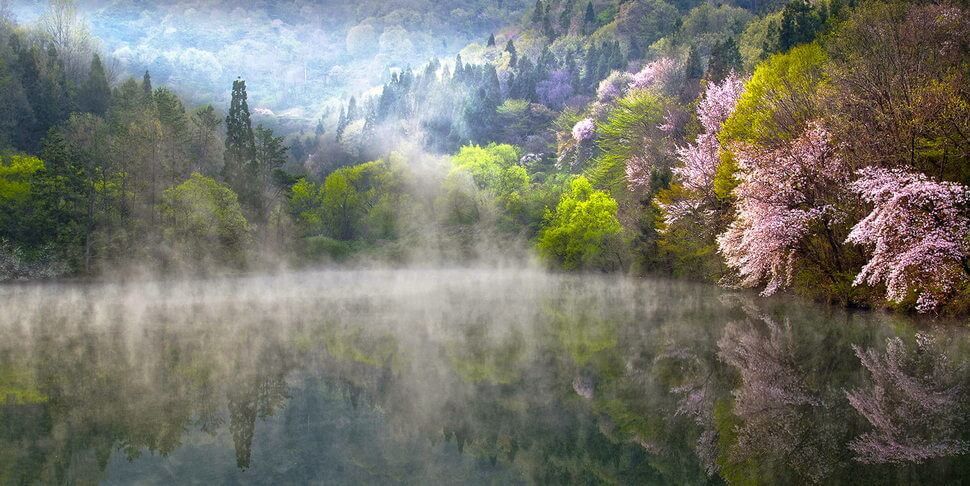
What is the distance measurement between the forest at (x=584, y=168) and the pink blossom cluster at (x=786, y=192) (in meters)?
0.09

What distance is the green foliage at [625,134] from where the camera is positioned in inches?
2648

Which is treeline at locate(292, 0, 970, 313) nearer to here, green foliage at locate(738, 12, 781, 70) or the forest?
the forest

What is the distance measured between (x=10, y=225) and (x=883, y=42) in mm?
59206

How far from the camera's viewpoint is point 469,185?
84688 millimetres

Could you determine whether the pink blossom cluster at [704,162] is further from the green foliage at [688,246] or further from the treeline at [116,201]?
the treeline at [116,201]

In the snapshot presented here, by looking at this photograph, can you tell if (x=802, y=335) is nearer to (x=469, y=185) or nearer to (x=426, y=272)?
(x=426, y=272)

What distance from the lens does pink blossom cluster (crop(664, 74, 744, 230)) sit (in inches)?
1857

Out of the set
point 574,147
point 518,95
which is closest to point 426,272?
point 574,147

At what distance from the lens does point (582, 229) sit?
6319 centimetres

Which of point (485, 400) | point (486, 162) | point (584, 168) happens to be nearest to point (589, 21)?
point (584, 168)

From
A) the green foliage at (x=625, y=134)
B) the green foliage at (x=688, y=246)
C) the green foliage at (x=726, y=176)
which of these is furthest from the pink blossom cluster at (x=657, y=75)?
the green foliage at (x=726, y=176)

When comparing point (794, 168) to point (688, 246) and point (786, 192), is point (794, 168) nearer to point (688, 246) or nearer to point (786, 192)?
point (786, 192)

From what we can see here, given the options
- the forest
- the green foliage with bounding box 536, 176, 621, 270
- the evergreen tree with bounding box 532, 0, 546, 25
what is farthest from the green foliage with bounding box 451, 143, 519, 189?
the evergreen tree with bounding box 532, 0, 546, 25

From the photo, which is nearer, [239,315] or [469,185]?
[239,315]
